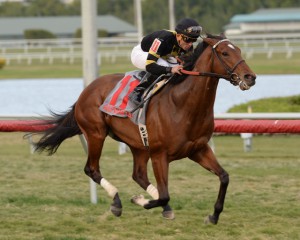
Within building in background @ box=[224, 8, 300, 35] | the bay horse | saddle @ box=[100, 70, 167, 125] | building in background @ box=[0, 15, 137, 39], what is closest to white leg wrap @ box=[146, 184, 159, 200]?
the bay horse

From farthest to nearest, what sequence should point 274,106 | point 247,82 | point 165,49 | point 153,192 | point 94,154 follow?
1. point 274,106
2. point 94,154
3. point 153,192
4. point 165,49
5. point 247,82

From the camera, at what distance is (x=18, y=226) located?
7000 millimetres

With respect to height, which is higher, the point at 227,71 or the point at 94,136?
the point at 227,71

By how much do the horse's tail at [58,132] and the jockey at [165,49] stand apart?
3.13 ft

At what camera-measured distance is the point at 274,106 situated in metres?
15.4

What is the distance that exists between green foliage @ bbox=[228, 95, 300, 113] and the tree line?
4367cm

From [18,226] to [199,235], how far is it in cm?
147

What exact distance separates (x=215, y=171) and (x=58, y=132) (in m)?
1.68

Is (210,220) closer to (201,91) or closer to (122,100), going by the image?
(201,91)

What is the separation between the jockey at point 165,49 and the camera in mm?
6758

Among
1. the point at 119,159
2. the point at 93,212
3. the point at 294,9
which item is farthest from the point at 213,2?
the point at 93,212

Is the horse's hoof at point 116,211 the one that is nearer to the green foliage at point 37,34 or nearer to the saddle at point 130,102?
the saddle at point 130,102

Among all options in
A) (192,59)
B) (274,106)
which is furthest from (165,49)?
(274,106)

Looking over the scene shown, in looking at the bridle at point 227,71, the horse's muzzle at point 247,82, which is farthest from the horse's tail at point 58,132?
the horse's muzzle at point 247,82
